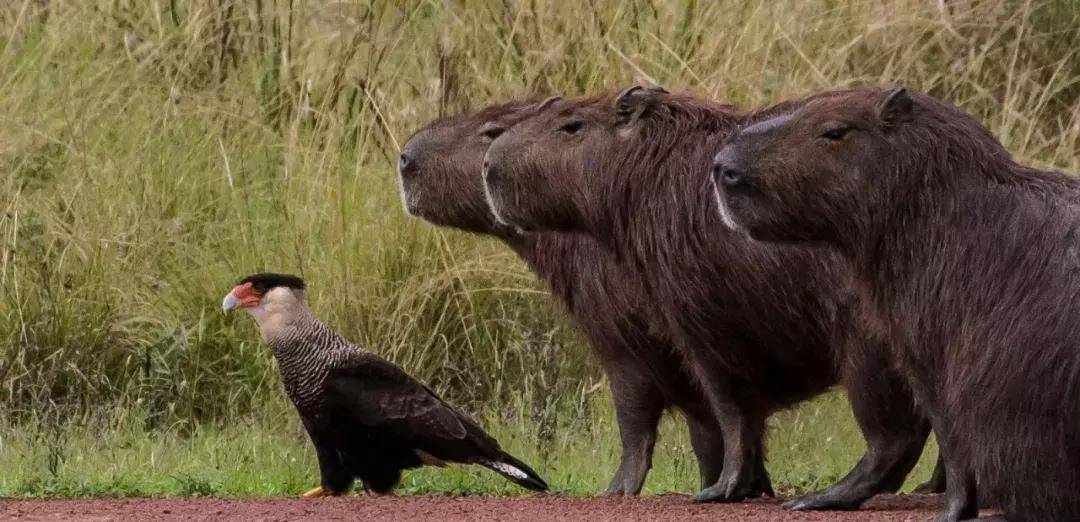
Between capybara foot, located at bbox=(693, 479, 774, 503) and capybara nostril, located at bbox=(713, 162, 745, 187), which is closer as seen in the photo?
capybara nostril, located at bbox=(713, 162, 745, 187)

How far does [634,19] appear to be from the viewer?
10.1m

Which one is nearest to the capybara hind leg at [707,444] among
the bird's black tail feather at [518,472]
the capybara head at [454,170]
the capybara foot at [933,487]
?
the bird's black tail feather at [518,472]

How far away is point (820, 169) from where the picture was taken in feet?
17.1

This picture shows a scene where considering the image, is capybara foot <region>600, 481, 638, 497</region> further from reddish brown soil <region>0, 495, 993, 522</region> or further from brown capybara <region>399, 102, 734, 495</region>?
reddish brown soil <region>0, 495, 993, 522</region>

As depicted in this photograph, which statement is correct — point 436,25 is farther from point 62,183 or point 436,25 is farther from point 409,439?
point 409,439

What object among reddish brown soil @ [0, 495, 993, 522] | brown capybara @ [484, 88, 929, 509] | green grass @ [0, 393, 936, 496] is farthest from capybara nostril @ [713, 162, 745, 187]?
green grass @ [0, 393, 936, 496]

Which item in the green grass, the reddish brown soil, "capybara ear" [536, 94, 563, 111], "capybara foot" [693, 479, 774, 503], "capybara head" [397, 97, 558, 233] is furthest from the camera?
"capybara head" [397, 97, 558, 233]

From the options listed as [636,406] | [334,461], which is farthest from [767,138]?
[334,461]

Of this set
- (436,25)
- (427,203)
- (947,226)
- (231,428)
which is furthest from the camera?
(436,25)

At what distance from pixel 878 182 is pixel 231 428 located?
394cm

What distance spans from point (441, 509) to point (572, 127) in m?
1.34

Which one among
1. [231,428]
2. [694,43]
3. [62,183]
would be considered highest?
[694,43]

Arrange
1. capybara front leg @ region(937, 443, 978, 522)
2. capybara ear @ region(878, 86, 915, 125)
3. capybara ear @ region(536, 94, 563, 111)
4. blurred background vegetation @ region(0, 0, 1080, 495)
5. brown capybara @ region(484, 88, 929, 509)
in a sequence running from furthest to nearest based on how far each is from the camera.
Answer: blurred background vegetation @ region(0, 0, 1080, 495) < capybara ear @ region(536, 94, 563, 111) < brown capybara @ region(484, 88, 929, 509) < capybara front leg @ region(937, 443, 978, 522) < capybara ear @ region(878, 86, 915, 125)

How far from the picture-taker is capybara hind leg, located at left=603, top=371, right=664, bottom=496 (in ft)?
23.0
